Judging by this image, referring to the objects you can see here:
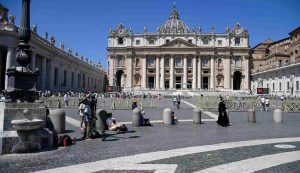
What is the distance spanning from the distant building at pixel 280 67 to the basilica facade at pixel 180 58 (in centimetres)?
848

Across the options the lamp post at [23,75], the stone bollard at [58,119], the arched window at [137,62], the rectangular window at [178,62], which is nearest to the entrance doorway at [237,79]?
the rectangular window at [178,62]

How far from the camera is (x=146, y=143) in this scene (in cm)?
1067

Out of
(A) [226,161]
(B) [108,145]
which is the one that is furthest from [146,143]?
(A) [226,161]

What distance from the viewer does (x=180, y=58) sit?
301 feet

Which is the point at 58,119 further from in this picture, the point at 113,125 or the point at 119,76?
the point at 119,76

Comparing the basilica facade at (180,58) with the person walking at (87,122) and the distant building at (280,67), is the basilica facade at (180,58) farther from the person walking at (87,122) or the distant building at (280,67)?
the person walking at (87,122)

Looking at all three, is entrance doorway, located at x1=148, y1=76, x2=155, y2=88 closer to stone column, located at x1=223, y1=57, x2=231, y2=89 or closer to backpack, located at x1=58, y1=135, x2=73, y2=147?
stone column, located at x1=223, y1=57, x2=231, y2=89

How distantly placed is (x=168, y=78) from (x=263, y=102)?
62.5 m

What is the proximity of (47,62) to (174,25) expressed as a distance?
62.5 metres

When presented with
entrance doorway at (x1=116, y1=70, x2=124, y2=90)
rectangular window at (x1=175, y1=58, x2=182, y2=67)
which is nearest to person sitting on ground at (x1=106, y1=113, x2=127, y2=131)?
rectangular window at (x1=175, y1=58, x2=182, y2=67)

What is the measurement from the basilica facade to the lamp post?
80527 millimetres

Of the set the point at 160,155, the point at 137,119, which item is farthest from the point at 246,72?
the point at 160,155

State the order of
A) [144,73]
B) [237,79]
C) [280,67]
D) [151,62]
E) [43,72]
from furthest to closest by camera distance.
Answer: [237,79] → [151,62] → [144,73] → [280,67] → [43,72]

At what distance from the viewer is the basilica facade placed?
297ft
